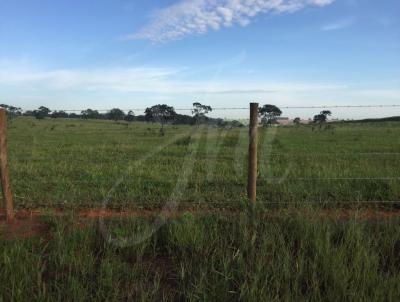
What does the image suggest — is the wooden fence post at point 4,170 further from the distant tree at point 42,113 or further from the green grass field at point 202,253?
the distant tree at point 42,113

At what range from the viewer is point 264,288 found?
11.8ft

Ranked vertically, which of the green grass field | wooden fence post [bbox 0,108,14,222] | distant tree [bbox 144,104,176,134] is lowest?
the green grass field

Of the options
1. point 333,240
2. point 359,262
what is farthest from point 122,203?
point 359,262

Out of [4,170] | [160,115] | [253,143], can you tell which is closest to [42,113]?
[4,170]

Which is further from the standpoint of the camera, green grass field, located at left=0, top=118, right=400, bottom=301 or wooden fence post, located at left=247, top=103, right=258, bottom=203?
wooden fence post, located at left=247, top=103, right=258, bottom=203

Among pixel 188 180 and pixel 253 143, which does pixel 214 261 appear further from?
pixel 188 180

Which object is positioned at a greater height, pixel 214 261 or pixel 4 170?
pixel 4 170

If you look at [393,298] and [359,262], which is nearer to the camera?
[393,298]

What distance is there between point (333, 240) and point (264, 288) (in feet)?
4.52

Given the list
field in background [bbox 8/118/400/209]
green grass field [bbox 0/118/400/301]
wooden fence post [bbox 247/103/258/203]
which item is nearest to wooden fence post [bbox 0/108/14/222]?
green grass field [bbox 0/118/400/301]

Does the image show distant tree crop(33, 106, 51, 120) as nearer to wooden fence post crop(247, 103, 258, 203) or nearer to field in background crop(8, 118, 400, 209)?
field in background crop(8, 118, 400, 209)

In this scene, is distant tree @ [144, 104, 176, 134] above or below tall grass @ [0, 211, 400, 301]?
above

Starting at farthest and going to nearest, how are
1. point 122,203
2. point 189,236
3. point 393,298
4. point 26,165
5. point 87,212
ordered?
1. point 26,165
2. point 122,203
3. point 87,212
4. point 189,236
5. point 393,298

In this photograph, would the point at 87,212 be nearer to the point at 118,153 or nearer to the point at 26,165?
the point at 26,165
